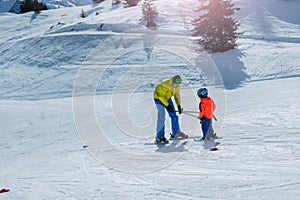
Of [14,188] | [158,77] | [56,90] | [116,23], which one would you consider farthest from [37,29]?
[14,188]

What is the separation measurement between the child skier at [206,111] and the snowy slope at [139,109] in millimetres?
420

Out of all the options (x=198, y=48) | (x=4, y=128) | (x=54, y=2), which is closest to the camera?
(x=4, y=128)

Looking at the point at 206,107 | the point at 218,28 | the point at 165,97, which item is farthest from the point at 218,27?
the point at 165,97

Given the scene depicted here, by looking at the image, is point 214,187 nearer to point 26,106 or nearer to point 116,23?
point 26,106

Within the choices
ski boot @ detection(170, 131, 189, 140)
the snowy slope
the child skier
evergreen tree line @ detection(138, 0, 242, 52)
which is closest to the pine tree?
evergreen tree line @ detection(138, 0, 242, 52)

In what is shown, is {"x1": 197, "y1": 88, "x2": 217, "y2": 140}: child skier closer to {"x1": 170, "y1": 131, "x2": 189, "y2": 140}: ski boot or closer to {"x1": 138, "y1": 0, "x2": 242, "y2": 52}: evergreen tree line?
{"x1": 170, "y1": 131, "x2": 189, "y2": 140}: ski boot

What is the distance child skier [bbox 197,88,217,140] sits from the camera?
25.9ft

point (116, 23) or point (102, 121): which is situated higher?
point (116, 23)

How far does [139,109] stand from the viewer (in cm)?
1297

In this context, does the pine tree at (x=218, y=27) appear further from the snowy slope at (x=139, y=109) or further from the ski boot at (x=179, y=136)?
the ski boot at (x=179, y=136)

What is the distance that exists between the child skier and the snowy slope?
0.42 metres

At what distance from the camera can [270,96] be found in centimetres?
1284

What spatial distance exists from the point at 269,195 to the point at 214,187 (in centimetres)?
80

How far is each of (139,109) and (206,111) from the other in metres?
5.30
